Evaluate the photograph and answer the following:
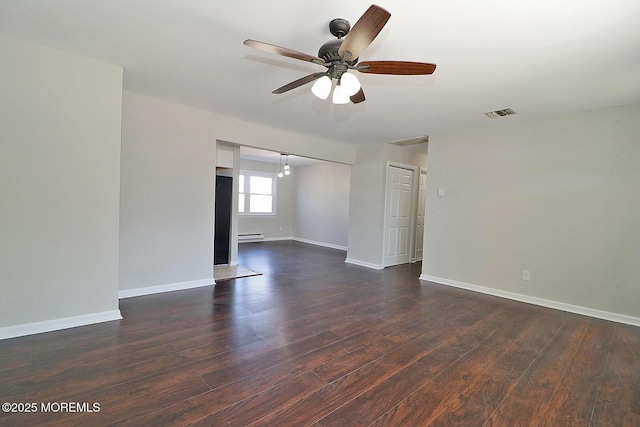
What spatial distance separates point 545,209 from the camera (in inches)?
149

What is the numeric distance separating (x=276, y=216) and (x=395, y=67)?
7.40 metres

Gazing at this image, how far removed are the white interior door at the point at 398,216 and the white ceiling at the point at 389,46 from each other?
2.37 m

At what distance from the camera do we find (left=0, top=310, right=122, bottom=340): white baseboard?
2406 millimetres

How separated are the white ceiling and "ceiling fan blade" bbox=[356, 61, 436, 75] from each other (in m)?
0.32

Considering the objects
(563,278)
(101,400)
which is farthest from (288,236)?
(101,400)

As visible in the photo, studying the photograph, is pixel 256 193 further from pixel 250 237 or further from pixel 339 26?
pixel 339 26

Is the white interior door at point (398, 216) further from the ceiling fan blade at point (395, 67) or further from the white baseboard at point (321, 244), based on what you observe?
the ceiling fan blade at point (395, 67)

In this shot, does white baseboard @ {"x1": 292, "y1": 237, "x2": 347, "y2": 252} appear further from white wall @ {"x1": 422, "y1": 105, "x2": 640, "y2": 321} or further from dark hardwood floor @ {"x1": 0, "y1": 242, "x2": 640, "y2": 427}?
dark hardwood floor @ {"x1": 0, "y1": 242, "x2": 640, "y2": 427}

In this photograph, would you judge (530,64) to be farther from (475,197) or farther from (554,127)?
(475,197)

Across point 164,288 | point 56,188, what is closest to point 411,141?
point 164,288

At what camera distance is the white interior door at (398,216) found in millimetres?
5754

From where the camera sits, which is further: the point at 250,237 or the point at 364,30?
the point at 250,237

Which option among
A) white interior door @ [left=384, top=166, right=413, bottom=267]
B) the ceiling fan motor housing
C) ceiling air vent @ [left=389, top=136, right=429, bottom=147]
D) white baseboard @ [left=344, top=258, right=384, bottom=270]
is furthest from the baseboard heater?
the ceiling fan motor housing

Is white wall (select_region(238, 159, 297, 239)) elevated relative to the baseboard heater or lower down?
Answer: elevated
